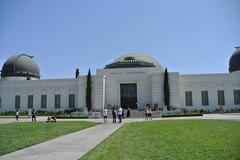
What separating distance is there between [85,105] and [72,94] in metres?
3.66

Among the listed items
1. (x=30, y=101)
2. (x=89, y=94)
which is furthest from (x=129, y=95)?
(x=30, y=101)

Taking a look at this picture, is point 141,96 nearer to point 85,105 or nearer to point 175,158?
point 85,105

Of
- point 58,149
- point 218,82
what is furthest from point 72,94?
point 58,149

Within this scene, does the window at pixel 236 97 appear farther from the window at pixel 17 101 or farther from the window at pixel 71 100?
the window at pixel 17 101

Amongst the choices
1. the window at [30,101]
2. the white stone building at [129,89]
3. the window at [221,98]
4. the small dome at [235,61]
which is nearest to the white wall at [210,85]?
the white stone building at [129,89]

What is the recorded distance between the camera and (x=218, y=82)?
127 feet

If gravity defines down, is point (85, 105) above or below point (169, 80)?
below

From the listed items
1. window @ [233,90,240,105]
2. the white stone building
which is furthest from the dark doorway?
window @ [233,90,240,105]

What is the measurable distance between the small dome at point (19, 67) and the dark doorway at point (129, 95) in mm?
20643

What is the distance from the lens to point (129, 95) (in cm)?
4034

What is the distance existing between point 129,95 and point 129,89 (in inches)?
39.9

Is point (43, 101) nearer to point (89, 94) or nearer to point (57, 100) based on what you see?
point (57, 100)

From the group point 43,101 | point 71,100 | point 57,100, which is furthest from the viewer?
point 43,101

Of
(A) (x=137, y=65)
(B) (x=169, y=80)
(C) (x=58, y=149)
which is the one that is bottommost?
(C) (x=58, y=149)
